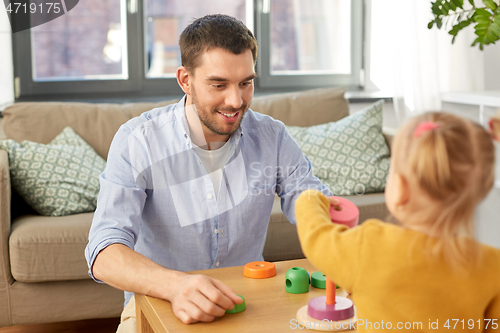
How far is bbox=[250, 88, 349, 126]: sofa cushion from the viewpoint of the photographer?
262 centimetres

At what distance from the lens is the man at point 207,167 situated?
50.9 inches

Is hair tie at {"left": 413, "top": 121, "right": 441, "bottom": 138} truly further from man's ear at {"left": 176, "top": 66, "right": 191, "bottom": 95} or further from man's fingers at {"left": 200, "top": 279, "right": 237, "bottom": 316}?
man's ear at {"left": 176, "top": 66, "right": 191, "bottom": 95}

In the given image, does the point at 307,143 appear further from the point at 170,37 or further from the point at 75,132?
Result: the point at 170,37

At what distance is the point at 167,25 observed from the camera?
3279 mm

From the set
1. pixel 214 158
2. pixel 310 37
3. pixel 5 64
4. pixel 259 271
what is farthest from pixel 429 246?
pixel 310 37

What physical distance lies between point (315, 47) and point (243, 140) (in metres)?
2.30

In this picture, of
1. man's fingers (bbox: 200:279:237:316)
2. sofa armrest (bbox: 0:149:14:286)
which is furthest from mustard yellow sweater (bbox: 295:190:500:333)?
sofa armrest (bbox: 0:149:14:286)

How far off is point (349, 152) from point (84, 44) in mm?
1775

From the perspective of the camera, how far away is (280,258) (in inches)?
83.0

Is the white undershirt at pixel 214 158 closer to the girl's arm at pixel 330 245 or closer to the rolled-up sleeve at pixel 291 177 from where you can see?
the rolled-up sleeve at pixel 291 177

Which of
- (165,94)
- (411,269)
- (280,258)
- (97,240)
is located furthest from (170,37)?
(411,269)

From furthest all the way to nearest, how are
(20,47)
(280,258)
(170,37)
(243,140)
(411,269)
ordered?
(170,37) < (20,47) < (280,258) < (243,140) < (411,269)

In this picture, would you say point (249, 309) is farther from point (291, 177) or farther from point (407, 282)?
point (291, 177)

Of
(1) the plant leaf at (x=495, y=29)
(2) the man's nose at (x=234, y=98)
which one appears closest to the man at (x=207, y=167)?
(2) the man's nose at (x=234, y=98)
